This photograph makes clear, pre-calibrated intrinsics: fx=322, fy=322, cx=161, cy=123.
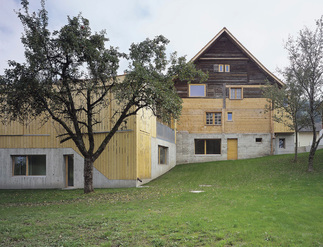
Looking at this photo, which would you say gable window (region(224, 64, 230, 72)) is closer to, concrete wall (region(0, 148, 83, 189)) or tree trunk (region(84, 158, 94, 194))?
concrete wall (region(0, 148, 83, 189))

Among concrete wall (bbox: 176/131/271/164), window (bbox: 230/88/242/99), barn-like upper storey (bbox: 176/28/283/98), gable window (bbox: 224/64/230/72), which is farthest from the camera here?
gable window (bbox: 224/64/230/72)

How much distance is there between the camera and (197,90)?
30.9 m

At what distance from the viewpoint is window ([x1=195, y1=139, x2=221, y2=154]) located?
101 feet

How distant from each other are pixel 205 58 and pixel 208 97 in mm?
3728

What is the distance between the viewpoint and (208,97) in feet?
101

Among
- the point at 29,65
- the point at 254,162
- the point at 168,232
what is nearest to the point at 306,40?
the point at 254,162

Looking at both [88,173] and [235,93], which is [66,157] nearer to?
[88,173]

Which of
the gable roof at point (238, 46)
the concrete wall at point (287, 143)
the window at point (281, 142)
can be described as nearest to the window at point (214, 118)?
the gable roof at point (238, 46)

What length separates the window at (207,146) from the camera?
30.7 m

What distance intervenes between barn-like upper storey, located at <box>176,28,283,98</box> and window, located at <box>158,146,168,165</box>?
6.91 meters

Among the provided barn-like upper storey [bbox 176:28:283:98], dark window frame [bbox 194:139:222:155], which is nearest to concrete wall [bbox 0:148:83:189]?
dark window frame [bbox 194:139:222:155]

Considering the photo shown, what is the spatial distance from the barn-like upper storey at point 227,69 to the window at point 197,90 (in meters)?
0.23

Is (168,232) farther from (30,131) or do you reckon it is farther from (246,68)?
(246,68)

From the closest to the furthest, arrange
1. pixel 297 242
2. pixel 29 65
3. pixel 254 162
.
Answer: pixel 297 242
pixel 29 65
pixel 254 162
